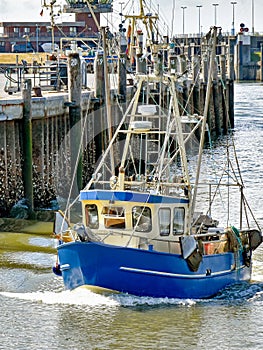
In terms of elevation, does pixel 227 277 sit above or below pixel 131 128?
below

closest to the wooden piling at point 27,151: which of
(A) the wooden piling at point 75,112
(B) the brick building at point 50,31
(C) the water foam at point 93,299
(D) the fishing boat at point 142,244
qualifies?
(A) the wooden piling at point 75,112

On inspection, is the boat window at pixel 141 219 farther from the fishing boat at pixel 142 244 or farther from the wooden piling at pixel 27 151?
the wooden piling at pixel 27 151

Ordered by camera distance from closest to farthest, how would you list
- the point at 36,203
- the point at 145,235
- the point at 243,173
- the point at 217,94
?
the point at 145,235, the point at 36,203, the point at 243,173, the point at 217,94

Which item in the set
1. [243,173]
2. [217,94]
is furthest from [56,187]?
[217,94]

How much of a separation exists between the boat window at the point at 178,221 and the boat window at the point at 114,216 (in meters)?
1.05

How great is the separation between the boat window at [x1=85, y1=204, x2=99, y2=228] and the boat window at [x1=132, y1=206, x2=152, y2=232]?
779mm

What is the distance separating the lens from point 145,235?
22.6 meters

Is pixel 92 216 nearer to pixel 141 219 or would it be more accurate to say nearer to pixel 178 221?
pixel 141 219

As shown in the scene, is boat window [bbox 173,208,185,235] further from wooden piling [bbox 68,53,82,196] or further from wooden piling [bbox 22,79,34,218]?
wooden piling [bbox 68,53,82,196]

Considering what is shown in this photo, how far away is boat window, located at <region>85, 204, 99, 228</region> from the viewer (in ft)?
74.8

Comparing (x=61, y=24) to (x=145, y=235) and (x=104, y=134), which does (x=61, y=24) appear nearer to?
(x=104, y=134)

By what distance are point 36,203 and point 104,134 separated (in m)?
4.27

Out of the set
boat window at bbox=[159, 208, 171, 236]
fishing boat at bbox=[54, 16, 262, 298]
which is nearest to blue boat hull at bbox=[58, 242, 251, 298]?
fishing boat at bbox=[54, 16, 262, 298]

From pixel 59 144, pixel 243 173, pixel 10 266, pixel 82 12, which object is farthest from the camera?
pixel 82 12
